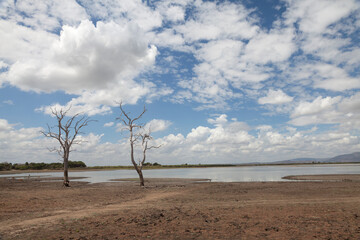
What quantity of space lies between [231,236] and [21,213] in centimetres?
1394

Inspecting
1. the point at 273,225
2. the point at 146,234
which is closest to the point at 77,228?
the point at 146,234

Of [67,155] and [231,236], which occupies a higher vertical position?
[67,155]

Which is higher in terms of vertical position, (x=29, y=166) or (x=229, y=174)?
(x=29, y=166)

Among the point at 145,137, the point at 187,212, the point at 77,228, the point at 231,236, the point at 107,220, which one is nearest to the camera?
the point at 231,236

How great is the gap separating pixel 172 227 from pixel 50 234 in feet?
18.1

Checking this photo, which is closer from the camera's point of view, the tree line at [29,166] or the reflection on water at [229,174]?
the reflection on water at [229,174]

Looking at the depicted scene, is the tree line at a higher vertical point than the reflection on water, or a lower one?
higher

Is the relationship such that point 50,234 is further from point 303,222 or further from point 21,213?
point 303,222

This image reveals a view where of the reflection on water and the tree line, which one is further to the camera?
the tree line

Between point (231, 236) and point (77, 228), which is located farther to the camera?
point (77, 228)

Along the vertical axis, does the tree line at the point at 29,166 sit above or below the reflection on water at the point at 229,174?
above

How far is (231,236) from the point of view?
1116 cm

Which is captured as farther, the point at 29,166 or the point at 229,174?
the point at 29,166

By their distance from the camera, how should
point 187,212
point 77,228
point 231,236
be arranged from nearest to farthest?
point 231,236 → point 77,228 → point 187,212
